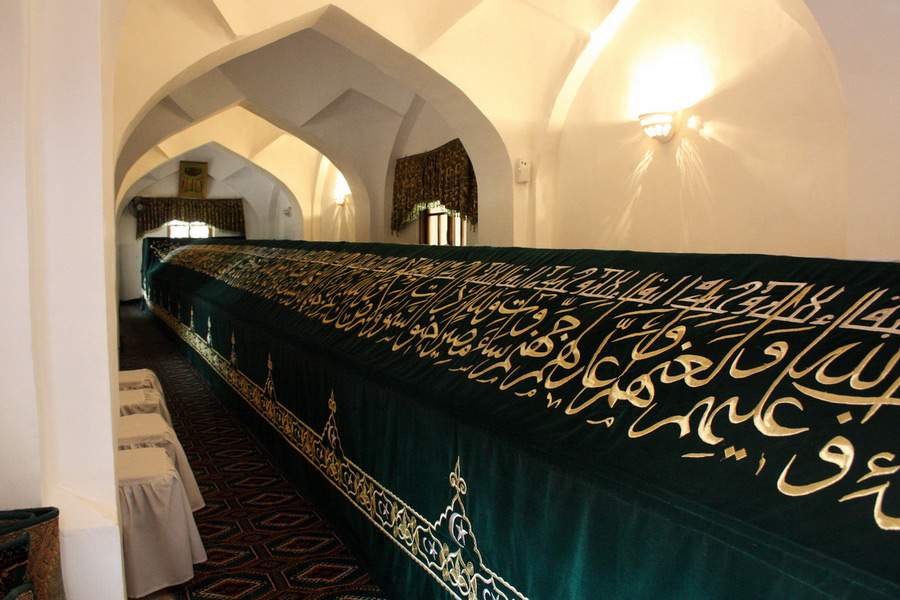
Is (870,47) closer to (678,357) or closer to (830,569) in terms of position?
(678,357)

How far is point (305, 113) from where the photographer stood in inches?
343

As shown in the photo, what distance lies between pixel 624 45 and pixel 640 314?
419cm

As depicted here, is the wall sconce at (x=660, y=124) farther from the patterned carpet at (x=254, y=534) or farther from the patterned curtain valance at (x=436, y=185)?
the patterned carpet at (x=254, y=534)

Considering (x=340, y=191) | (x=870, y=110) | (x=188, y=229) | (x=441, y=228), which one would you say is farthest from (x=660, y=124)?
(x=188, y=229)

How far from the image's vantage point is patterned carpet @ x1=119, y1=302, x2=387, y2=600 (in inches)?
88.2

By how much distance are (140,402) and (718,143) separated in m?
3.83

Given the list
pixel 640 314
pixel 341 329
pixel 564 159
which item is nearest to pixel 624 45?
pixel 564 159

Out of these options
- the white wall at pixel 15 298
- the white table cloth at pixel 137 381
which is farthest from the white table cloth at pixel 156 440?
the white wall at pixel 15 298

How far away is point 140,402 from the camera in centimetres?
301

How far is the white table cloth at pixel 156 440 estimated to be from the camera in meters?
2.51

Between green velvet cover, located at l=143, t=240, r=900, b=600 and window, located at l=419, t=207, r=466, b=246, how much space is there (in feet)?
18.6

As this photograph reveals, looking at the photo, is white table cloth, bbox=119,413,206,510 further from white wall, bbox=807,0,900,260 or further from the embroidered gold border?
white wall, bbox=807,0,900,260

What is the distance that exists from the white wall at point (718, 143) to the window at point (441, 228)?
2.88 meters

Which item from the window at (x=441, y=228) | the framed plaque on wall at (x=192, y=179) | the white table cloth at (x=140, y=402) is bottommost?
the white table cloth at (x=140, y=402)
